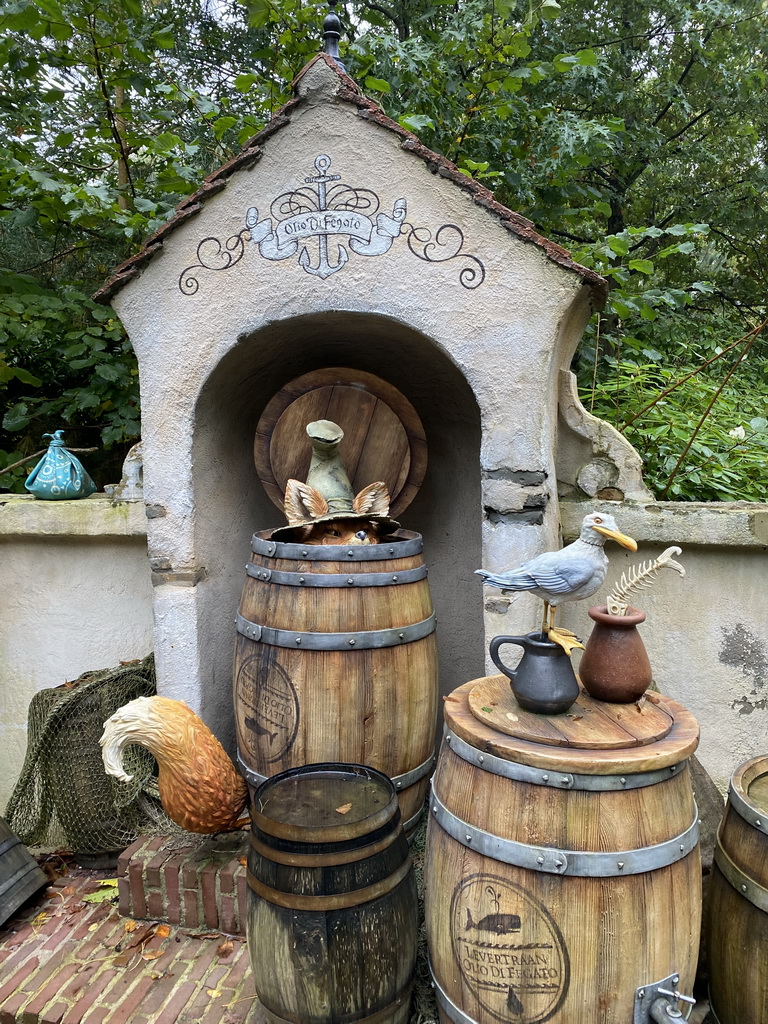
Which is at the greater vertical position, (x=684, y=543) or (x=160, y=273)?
(x=160, y=273)

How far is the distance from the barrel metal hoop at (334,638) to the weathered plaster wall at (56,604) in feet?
3.87

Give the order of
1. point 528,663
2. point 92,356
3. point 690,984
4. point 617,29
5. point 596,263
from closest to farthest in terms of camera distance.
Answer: point 690,984, point 528,663, point 596,263, point 92,356, point 617,29

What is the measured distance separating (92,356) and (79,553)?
4.37ft

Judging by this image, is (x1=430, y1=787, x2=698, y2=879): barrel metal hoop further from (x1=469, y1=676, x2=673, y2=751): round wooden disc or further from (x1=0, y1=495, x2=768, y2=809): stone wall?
(x1=0, y1=495, x2=768, y2=809): stone wall

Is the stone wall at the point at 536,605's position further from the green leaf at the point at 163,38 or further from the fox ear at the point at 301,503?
the green leaf at the point at 163,38

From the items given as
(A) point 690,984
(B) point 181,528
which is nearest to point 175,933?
(B) point 181,528

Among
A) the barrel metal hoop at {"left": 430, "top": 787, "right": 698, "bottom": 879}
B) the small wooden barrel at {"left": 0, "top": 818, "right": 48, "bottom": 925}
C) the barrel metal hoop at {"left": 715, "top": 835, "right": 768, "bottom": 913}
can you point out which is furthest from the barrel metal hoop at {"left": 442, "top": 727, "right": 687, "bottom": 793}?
the small wooden barrel at {"left": 0, "top": 818, "right": 48, "bottom": 925}

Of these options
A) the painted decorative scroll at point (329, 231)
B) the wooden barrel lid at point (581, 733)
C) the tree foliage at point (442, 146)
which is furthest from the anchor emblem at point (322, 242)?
the wooden barrel lid at point (581, 733)

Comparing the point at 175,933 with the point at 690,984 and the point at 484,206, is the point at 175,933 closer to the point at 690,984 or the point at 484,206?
the point at 690,984

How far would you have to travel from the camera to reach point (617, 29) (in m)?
6.20

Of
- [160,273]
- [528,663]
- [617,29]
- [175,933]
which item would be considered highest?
[617,29]

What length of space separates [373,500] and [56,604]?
5.77 feet

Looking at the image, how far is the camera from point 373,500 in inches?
103

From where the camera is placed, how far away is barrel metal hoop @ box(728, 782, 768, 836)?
153 cm
